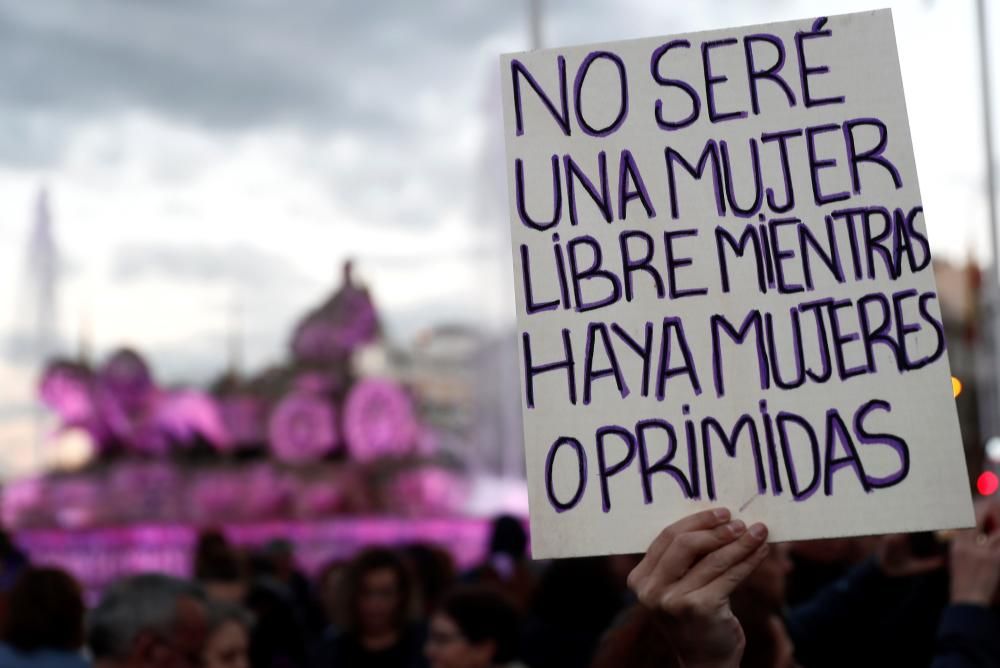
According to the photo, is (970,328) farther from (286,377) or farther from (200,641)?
(200,641)

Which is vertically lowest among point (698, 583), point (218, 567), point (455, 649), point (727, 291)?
point (455, 649)

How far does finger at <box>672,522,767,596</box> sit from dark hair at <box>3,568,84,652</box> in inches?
112

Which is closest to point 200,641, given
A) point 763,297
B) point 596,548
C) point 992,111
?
point 596,548

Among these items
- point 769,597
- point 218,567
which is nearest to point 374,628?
point 218,567

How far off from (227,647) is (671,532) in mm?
2080

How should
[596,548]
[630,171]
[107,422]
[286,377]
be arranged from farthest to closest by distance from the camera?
[286,377] < [107,422] < [630,171] < [596,548]

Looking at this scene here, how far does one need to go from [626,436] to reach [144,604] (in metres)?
1.87

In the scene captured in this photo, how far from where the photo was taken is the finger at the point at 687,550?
1.83m

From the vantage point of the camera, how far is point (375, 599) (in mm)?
5035

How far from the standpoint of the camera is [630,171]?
2.21 meters

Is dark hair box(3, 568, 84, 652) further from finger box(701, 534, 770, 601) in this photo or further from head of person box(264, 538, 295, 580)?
head of person box(264, 538, 295, 580)

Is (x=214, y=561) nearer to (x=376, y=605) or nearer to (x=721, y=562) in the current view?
(x=376, y=605)

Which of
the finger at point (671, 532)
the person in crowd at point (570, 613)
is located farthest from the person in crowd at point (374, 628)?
the finger at point (671, 532)

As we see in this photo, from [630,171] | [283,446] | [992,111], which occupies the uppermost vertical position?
[992,111]
